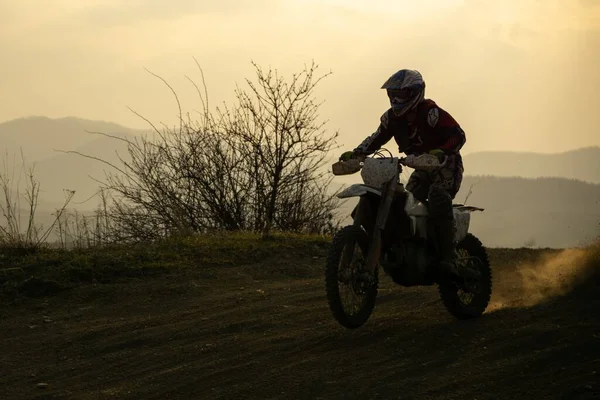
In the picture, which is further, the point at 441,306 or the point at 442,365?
the point at 441,306

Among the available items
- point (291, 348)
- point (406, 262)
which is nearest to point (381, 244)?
point (406, 262)

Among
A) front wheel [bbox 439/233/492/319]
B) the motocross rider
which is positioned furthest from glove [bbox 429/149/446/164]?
front wheel [bbox 439/233/492/319]

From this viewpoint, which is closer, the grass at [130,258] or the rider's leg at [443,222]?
the rider's leg at [443,222]

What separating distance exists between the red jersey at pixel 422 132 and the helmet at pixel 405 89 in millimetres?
94

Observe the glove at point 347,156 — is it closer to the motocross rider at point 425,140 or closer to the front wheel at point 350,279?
the motocross rider at point 425,140

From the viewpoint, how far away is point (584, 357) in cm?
607

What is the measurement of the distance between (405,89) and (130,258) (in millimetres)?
5517

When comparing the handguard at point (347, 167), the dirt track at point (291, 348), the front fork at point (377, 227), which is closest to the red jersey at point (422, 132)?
the handguard at point (347, 167)

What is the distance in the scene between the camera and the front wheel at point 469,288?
7.94m

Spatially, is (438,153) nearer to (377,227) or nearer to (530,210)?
(377,227)

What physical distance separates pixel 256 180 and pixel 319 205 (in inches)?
50.4

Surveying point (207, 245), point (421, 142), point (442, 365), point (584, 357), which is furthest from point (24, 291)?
point (584, 357)

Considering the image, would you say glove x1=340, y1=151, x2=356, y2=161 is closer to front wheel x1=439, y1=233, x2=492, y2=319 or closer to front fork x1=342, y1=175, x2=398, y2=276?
front fork x1=342, y1=175, x2=398, y2=276

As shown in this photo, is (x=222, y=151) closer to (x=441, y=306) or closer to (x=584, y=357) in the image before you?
(x=441, y=306)
